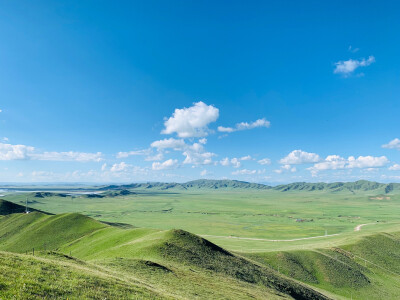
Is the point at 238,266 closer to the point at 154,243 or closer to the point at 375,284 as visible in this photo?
the point at 154,243

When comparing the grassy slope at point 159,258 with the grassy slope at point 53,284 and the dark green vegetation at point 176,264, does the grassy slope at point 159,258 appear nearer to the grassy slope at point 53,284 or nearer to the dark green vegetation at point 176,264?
the dark green vegetation at point 176,264

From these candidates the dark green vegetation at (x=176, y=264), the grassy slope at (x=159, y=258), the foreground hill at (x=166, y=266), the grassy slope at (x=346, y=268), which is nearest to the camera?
the foreground hill at (x=166, y=266)

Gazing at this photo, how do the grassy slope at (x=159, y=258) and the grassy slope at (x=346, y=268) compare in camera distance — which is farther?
the grassy slope at (x=346, y=268)

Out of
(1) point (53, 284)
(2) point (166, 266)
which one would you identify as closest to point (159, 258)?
(2) point (166, 266)

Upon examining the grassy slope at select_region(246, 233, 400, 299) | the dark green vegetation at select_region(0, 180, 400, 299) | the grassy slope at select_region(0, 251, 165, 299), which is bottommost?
the grassy slope at select_region(246, 233, 400, 299)

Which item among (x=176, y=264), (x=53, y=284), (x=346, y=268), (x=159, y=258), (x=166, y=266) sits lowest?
(x=346, y=268)

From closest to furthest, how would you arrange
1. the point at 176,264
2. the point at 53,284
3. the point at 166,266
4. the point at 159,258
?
the point at 53,284 → the point at 166,266 → the point at 176,264 → the point at 159,258

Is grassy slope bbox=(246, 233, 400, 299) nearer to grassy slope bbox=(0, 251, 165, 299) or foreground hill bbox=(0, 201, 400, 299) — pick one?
foreground hill bbox=(0, 201, 400, 299)

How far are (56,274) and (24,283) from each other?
16.7 feet

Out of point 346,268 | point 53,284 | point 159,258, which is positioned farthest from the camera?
point 346,268

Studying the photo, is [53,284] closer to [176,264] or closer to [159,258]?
[176,264]

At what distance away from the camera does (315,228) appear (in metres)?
Result: 186

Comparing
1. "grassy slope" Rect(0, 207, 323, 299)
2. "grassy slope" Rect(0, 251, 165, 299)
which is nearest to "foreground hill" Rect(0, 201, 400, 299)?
"grassy slope" Rect(0, 251, 165, 299)

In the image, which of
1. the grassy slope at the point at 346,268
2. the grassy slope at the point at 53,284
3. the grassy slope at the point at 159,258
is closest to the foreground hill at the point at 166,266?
the grassy slope at the point at 53,284
